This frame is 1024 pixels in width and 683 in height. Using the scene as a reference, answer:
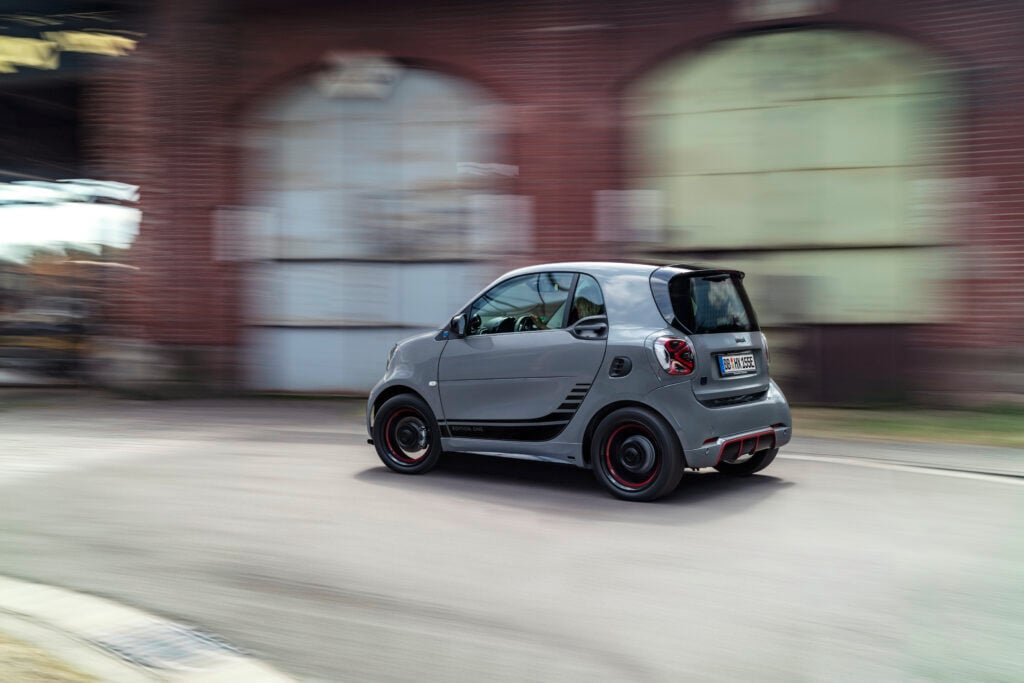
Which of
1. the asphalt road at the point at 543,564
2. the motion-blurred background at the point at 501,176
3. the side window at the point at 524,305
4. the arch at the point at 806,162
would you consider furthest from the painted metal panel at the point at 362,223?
the side window at the point at 524,305

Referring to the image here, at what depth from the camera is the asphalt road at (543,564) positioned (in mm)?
4117

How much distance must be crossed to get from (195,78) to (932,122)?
31.1 ft

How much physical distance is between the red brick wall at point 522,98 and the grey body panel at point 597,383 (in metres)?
5.55

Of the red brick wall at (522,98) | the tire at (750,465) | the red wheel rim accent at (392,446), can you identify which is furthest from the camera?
the red brick wall at (522,98)

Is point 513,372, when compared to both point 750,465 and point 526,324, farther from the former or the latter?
point 750,465

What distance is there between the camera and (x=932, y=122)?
1185 centimetres

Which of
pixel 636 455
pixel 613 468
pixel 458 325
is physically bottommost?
pixel 613 468

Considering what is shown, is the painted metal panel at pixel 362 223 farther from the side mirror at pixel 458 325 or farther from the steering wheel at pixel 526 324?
the steering wheel at pixel 526 324

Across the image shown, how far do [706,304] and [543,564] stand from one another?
2.48m

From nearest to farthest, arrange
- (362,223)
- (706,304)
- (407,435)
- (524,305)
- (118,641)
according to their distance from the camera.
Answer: (118,641) < (706,304) < (524,305) < (407,435) < (362,223)

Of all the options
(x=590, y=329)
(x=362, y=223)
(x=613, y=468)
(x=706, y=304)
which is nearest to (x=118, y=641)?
(x=613, y=468)

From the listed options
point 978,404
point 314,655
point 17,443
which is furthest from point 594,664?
point 978,404

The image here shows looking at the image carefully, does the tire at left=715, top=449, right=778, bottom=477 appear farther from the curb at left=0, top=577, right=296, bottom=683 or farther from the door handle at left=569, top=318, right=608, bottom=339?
the curb at left=0, top=577, right=296, bottom=683

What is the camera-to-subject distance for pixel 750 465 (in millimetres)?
7836
